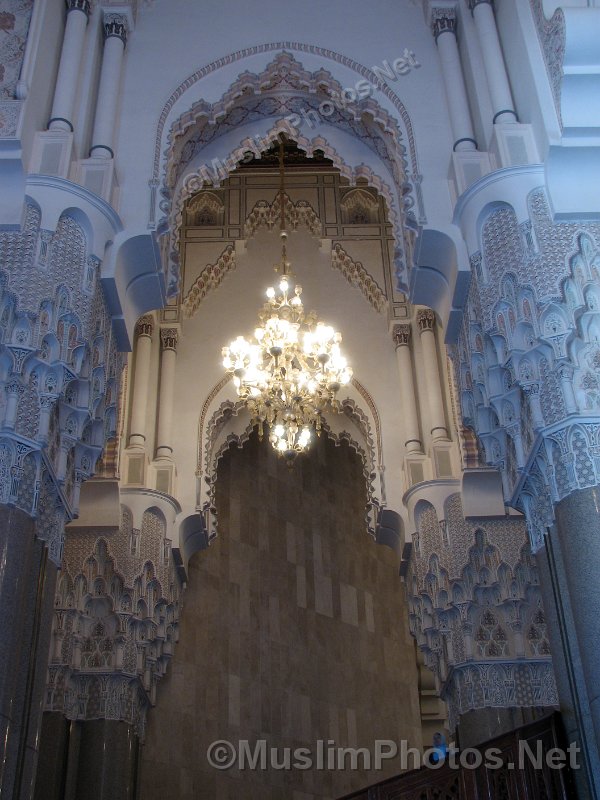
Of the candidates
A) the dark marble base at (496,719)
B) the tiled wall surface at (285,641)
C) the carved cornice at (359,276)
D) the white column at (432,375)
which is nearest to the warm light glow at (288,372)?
the white column at (432,375)

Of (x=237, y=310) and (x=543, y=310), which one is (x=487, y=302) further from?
(x=237, y=310)

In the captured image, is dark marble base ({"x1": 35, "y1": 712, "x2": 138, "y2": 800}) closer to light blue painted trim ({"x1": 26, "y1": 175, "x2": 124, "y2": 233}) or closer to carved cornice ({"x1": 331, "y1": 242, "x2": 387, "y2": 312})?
light blue painted trim ({"x1": 26, "y1": 175, "x2": 124, "y2": 233})

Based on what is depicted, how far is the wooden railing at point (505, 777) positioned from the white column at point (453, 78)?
3505 millimetres

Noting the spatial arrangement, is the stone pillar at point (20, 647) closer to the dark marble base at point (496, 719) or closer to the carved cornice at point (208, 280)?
the dark marble base at point (496, 719)

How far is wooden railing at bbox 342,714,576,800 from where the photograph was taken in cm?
469

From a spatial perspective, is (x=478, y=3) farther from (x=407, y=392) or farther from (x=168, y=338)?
(x=168, y=338)

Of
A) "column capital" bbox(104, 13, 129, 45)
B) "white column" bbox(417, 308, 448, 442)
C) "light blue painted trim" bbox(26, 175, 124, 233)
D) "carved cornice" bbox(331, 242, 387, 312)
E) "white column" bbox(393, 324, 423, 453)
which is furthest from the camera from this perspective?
"carved cornice" bbox(331, 242, 387, 312)

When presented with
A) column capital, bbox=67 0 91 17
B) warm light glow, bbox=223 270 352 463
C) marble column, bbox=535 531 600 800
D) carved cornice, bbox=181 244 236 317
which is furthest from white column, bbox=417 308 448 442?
column capital, bbox=67 0 91 17

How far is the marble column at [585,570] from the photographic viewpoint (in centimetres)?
442

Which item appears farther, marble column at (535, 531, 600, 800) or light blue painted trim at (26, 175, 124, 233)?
light blue painted trim at (26, 175, 124, 233)

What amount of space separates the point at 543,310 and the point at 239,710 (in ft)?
23.1

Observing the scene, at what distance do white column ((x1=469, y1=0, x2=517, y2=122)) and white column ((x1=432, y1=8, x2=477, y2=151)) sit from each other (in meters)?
0.20

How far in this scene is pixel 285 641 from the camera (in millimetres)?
11547

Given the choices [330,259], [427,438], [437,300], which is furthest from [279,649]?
[437,300]
